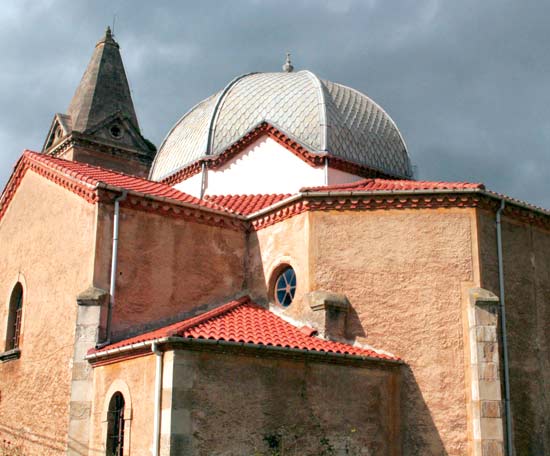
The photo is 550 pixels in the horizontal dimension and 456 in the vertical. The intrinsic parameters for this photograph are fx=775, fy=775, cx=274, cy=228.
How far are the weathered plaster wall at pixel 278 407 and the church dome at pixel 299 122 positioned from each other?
7100 mm

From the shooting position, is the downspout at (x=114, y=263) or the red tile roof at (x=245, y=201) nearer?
the downspout at (x=114, y=263)

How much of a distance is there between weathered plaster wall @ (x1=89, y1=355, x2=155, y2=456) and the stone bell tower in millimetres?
16632

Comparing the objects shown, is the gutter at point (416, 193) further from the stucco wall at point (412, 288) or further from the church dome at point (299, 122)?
the church dome at point (299, 122)

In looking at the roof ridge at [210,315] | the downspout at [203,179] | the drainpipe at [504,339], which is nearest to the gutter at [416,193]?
the drainpipe at [504,339]

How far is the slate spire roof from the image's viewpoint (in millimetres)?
29750

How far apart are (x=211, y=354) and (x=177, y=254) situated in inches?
157

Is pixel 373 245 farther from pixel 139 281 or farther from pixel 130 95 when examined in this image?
pixel 130 95

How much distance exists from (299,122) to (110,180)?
18.2 feet

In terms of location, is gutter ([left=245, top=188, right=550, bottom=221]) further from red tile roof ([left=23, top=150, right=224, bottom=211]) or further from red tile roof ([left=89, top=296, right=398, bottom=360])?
red tile roof ([left=89, top=296, right=398, bottom=360])

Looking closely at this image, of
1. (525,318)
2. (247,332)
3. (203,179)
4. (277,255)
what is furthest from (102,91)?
(525,318)

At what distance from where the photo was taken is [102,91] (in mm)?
30344

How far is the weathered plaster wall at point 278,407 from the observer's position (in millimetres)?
12203

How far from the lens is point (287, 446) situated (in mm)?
12852

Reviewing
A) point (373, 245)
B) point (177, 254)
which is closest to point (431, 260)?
point (373, 245)
